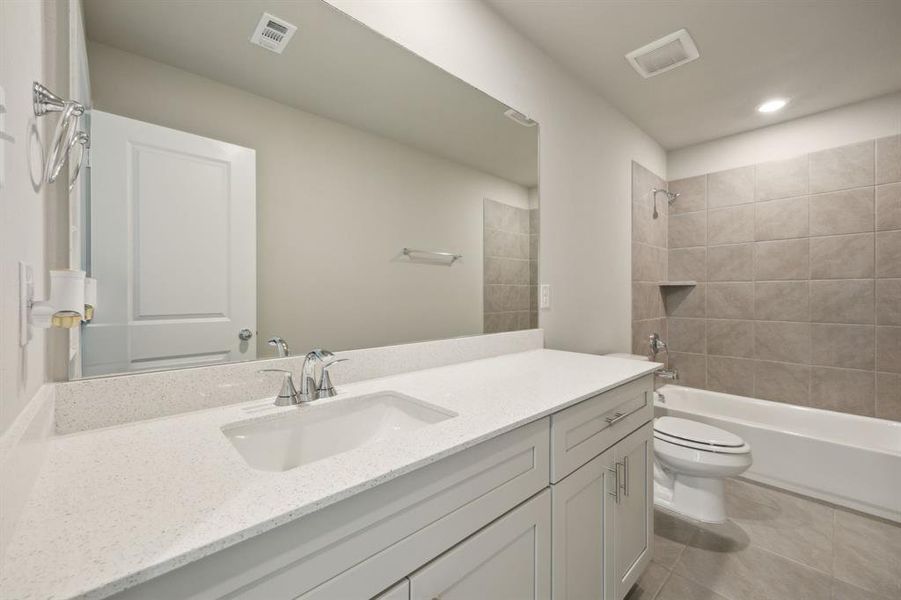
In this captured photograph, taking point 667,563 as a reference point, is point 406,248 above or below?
above

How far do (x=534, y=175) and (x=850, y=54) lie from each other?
1802mm

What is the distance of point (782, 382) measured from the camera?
270 cm

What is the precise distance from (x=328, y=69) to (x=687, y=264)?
3.14 m

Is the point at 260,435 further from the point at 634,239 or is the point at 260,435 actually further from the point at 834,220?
the point at 834,220

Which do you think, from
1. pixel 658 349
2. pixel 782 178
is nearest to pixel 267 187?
pixel 658 349

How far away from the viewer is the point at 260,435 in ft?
2.74

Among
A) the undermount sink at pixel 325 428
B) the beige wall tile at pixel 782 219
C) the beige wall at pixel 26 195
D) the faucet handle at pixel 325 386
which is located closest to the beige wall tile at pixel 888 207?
the beige wall tile at pixel 782 219

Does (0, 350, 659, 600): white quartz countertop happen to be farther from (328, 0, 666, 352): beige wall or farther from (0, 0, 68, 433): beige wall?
(328, 0, 666, 352): beige wall

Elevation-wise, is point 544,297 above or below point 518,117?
below

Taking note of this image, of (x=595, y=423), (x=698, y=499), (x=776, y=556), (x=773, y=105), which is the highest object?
(x=773, y=105)

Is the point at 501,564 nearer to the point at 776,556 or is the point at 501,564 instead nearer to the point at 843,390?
the point at 776,556

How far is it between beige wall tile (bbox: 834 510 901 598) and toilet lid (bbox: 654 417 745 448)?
0.56m

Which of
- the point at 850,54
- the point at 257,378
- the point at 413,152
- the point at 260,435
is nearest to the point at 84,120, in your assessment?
the point at 257,378

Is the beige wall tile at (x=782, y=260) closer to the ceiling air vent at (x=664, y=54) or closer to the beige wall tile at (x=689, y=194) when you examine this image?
the beige wall tile at (x=689, y=194)
